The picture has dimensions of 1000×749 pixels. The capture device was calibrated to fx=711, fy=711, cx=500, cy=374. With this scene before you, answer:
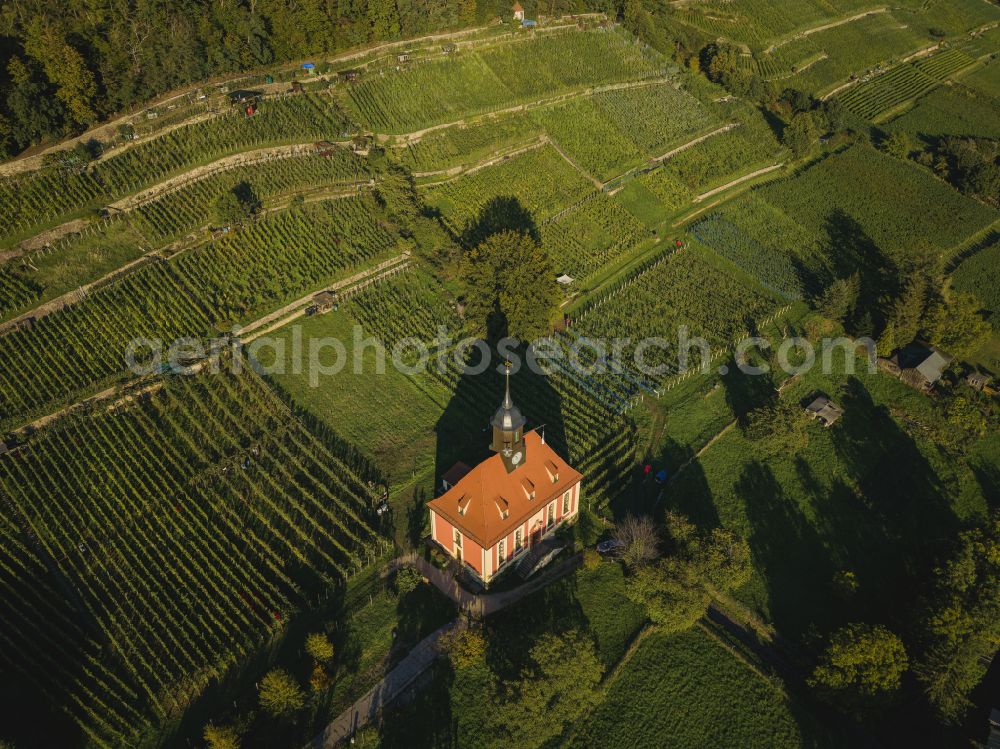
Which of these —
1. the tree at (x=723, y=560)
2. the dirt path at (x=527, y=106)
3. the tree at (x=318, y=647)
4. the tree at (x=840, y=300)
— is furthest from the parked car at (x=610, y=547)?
the dirt path at (x=527, y=106)

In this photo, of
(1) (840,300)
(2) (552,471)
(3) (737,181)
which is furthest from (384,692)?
(3) (737,181)

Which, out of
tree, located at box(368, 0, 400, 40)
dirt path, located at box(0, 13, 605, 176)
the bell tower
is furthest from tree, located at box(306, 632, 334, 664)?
tree, located at box(368, 0, 400, 40)

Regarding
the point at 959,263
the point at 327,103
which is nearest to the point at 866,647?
the point at 959,263

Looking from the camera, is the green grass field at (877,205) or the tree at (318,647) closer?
the tree at (318,647)

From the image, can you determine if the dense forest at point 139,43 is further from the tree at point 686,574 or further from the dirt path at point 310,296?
the tree at point 686,574

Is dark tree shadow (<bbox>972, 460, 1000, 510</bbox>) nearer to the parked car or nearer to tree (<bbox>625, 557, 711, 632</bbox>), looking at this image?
tree (<bbox>625, 557, 711, 632</bbox>)

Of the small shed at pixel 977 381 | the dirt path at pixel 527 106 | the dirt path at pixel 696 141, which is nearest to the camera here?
the small shed at pixel 977 381
